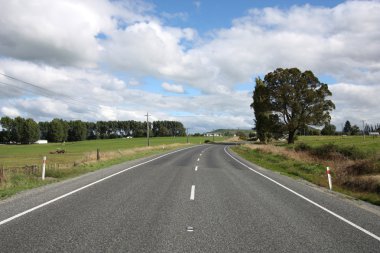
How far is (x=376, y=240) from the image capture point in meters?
6.31

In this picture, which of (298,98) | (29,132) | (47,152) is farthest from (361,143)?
(29,132)

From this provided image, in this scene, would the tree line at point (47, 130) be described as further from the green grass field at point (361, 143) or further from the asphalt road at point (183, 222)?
the asphalt road at point (183, 222)

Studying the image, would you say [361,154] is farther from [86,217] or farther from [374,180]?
[86,217]

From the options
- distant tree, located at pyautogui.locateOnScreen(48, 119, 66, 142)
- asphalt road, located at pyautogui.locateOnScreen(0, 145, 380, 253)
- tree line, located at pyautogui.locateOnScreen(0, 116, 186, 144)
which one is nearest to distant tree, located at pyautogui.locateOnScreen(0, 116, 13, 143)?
tree line, located at pyautogui.locateOnScreen(0, 116, 186, 144)

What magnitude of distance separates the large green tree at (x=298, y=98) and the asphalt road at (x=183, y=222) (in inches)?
1899

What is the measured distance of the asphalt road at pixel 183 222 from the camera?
574 cm

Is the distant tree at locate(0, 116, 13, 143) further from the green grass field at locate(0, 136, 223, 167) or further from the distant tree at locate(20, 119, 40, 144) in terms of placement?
the green grass field at locate(0, 136, 223, 167)

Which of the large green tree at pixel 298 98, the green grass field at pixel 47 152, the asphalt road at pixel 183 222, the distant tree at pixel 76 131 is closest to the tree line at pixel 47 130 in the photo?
the distant tree at pixel 76 131

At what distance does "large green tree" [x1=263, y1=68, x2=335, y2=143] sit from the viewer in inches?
2265

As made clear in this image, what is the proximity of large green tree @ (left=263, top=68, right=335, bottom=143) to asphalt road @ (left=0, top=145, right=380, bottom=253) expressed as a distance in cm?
4823

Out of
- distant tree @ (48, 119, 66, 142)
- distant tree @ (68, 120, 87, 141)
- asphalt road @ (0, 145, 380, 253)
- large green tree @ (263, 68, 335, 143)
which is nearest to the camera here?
asphalt road @ (0, 145, 380, 253)

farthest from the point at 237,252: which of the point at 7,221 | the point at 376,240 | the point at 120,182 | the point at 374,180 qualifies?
the point at 374,180

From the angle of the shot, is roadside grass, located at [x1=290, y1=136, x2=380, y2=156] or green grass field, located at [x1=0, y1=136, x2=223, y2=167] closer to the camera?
roadside grass, located at [x1=290, y1=136, x2=380, y2=156]

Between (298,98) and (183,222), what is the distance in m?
54.8
